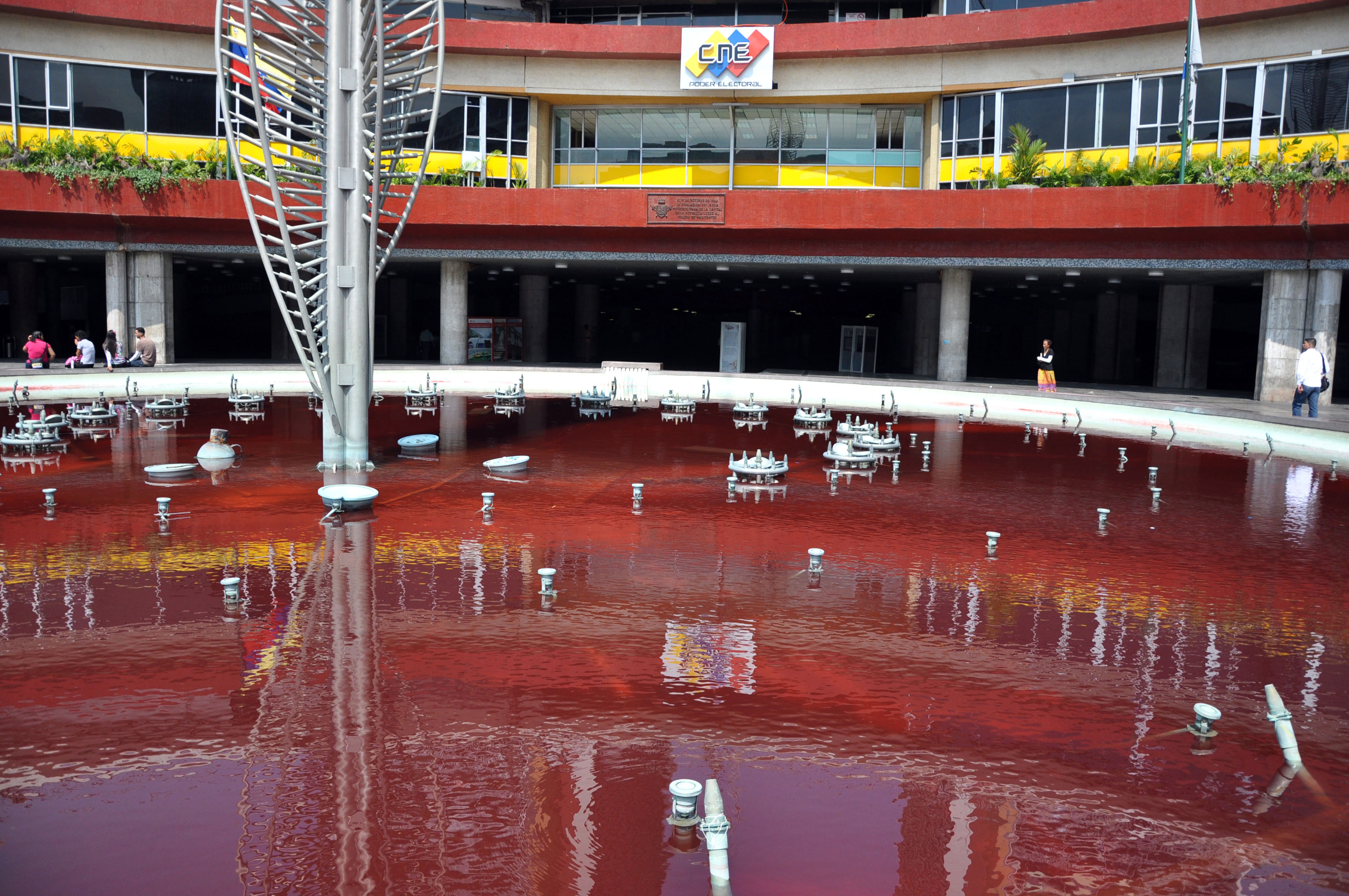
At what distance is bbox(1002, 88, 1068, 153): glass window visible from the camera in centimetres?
3981

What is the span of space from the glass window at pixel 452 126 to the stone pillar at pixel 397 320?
36.0ft

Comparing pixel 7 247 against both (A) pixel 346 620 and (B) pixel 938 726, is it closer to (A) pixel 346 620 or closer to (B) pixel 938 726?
(A) pixel 346 620

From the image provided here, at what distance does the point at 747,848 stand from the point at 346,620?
5.07 m

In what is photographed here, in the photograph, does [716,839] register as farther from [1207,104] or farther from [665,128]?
[665,128]

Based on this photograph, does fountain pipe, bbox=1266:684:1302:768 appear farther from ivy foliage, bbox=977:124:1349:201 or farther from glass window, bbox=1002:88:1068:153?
glass window, bbox=1002:88:1068:153

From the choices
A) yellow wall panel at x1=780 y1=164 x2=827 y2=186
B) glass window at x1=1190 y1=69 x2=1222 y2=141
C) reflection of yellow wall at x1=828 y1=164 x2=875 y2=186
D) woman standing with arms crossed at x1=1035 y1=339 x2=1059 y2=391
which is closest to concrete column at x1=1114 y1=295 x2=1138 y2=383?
glass window at x1=1190 y1=69 x2=1222 y2=141

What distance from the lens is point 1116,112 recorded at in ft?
127

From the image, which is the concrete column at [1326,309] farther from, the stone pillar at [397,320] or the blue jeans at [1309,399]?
the stone pillar at [397,320]

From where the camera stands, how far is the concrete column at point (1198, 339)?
40.8 metres

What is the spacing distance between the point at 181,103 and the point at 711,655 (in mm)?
40072

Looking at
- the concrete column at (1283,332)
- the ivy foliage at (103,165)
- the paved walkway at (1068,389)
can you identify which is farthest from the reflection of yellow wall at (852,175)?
the ivy foliage at (103,165)

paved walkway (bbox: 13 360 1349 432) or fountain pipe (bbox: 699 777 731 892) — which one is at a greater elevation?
paved walkway (bbox: 13 360 1349 432)

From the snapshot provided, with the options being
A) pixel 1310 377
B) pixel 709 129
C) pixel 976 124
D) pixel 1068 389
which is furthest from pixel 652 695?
pixel 709 129

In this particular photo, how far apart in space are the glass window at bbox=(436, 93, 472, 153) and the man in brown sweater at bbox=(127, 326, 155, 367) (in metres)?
13.9
